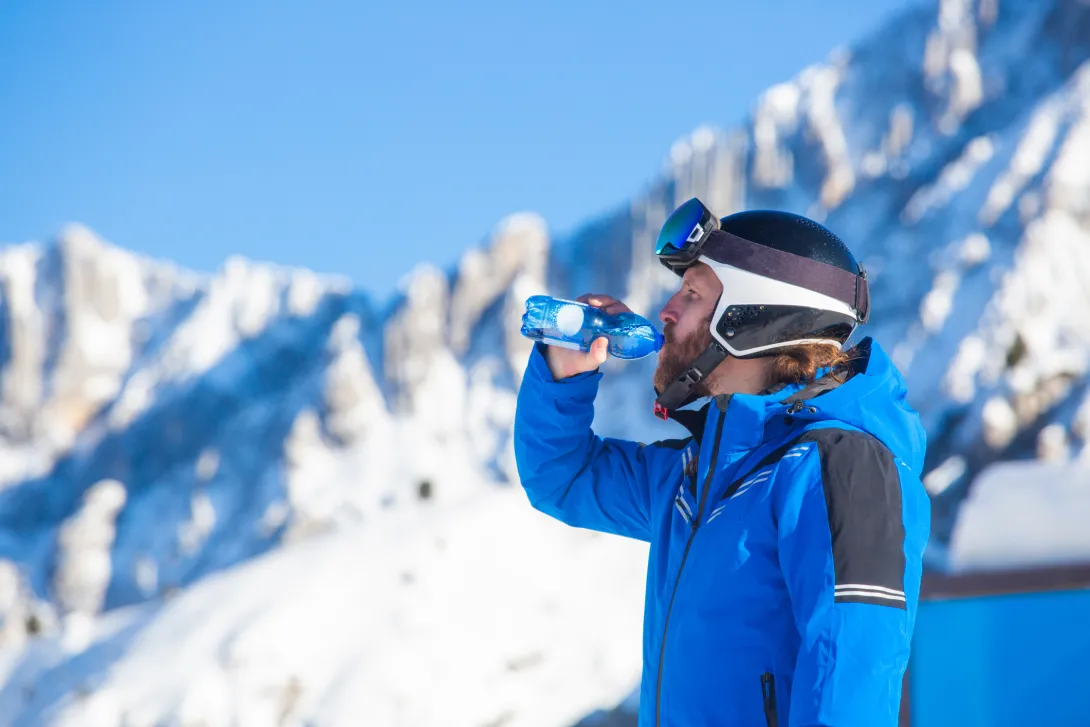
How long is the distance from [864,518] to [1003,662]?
318cm

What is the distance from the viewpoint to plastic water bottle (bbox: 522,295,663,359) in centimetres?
238

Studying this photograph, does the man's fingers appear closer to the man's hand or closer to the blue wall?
the man's hand

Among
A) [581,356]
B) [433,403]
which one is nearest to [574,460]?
[581,356]

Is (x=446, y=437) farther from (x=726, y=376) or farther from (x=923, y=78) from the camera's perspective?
(x=726, y=376)

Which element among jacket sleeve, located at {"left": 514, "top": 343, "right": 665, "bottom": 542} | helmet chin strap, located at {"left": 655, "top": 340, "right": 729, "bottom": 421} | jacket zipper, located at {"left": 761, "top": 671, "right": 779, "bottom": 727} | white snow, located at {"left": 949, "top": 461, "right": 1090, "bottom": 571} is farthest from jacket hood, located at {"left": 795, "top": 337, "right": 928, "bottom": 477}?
white snow, located at {"left": 949, "top": 461, "right": 1090, "bottom": 571}

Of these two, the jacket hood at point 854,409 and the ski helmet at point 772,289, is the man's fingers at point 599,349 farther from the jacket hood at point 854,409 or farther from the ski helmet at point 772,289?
the jacket hood at point 854,409

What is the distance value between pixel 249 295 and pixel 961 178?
184 feet

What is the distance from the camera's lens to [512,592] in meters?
9.94

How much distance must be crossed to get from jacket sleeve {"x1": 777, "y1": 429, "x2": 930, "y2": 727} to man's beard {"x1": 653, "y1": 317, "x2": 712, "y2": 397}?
1.78 ft

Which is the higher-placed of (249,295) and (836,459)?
(249,295)

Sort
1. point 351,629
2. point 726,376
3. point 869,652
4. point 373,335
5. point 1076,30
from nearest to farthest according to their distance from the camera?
point 869,652 → point 726,376 → point 351,629 → point 1076,30 → point 373,335

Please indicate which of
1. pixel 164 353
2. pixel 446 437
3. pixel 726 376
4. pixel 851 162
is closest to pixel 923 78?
pixel 851 162

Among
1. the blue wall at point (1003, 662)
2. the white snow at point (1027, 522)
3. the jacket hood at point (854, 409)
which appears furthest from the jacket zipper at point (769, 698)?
the white snow at point (1027, 522)

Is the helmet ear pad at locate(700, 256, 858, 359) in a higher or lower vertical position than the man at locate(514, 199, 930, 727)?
higher
